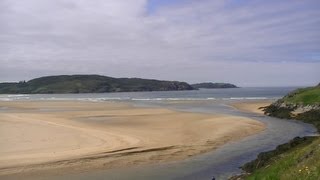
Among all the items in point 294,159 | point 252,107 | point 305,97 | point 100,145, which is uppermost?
point 305,97

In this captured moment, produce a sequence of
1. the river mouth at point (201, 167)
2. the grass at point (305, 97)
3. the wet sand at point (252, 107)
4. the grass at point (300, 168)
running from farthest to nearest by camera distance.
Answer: the wet sand at point (252, 107) → the grass at point (305, 97) → the river mouth at point (201, 167) → the grass at point (300, 168)

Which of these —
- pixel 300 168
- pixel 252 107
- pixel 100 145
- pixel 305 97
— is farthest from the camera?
pixel 252 107

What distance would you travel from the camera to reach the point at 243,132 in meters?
Result: 31.8

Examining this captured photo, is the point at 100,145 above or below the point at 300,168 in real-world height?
below

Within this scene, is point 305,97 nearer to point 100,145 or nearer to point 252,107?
point 252,107

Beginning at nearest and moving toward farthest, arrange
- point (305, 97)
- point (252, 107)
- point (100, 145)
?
point (100, 145) < point (305, 97) < point (252, 107)

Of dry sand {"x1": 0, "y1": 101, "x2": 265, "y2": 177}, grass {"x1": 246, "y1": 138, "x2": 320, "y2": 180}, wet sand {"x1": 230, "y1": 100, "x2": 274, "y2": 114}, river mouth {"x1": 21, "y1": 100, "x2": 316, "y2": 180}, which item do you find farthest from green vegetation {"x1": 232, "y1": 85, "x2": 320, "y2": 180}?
wet sand {"x1": 230, "y1": 100, "x2": 274, "y2": 114}

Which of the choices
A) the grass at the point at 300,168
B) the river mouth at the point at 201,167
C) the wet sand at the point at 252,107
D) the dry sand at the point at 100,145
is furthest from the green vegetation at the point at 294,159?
the wet sand at the point at 252,107

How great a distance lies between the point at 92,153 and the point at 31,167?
3.72m

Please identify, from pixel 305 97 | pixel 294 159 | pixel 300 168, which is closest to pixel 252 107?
pixel 305 97

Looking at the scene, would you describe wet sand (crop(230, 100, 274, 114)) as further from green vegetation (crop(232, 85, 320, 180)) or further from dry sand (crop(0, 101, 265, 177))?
dry sand (crop(0, 101, 265, 177))

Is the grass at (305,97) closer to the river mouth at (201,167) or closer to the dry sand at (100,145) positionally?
the dry sand at (100,145)

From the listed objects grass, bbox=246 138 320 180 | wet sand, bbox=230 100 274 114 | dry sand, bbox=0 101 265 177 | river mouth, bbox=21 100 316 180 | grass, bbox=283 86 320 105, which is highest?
grass, bbox=283 86 320 105

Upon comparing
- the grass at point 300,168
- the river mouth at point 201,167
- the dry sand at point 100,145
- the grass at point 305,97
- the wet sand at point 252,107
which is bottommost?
the river mouth at point 201,167
